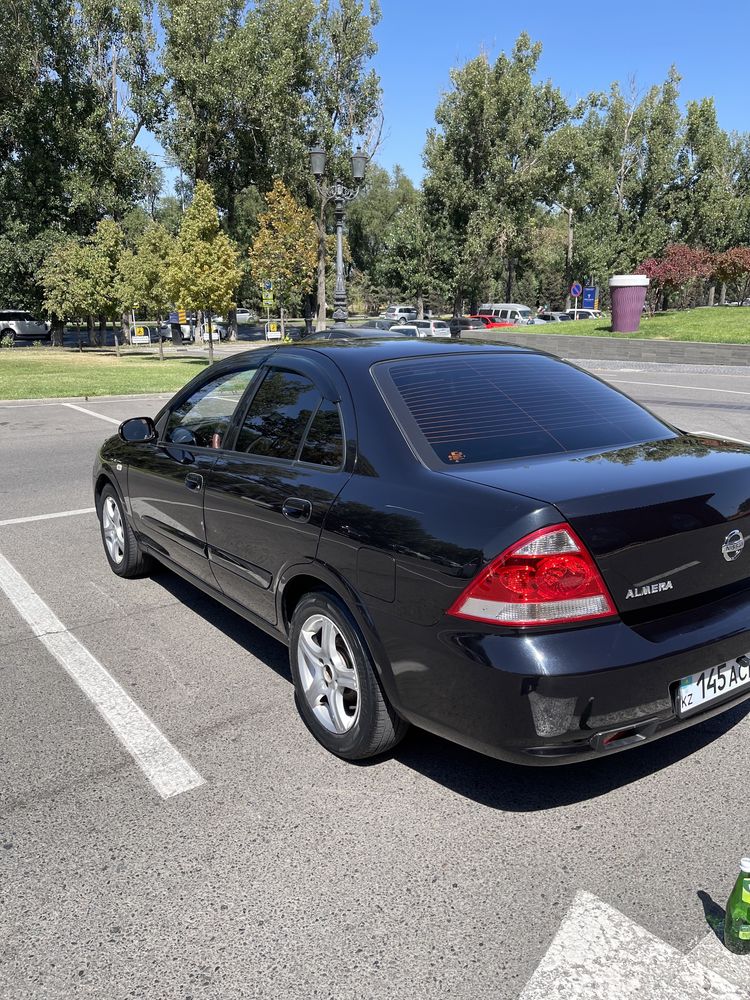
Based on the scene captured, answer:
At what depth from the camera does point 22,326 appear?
45875 millimetres

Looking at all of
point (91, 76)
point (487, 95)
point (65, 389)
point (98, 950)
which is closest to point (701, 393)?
point (65, 389)

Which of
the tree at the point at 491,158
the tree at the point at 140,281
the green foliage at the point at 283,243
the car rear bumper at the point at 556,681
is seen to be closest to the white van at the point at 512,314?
the tree at the point at 491,158

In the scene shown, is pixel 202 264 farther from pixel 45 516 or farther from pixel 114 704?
pixel 114 704

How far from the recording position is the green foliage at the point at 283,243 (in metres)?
37.2

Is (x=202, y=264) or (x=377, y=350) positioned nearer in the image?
(x=377, y=350)

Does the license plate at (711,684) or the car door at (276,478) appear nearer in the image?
the license plate at (711,684)

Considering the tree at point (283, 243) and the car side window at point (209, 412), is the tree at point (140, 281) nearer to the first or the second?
the tree at point (283, 243)

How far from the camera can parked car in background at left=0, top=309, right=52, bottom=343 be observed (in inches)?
1779

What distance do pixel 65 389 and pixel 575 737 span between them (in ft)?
59.4

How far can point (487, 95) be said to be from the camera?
Answer: 4031cm

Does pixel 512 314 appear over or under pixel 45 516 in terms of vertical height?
over

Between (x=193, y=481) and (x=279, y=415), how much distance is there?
29.4 inches

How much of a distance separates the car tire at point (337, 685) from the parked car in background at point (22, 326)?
47.0 meters

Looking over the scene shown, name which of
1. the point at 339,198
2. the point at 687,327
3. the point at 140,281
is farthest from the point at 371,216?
the point at 339,198
